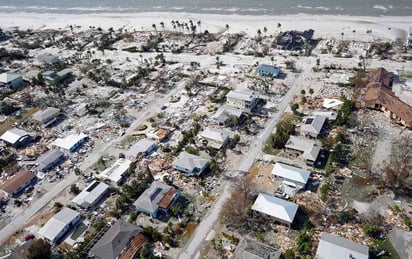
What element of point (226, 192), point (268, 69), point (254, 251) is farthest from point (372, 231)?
point (268, 69)

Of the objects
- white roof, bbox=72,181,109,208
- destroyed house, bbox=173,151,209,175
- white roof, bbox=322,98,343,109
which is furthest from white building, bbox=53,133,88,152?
white roof, bbox=322,98,343,109

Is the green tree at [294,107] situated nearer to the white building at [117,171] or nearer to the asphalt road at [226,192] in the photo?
the asphalt road at [226,192]

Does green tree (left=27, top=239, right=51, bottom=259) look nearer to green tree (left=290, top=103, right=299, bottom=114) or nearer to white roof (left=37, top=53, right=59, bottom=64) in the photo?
green tree (left=290, top=103, right=299, bottom=114)

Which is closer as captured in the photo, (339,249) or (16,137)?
(339,249)

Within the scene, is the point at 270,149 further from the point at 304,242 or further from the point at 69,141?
the point at 69,141

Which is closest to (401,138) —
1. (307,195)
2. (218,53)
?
(307,195)

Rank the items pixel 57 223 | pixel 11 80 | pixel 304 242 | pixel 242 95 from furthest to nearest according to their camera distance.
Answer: pixel 11 80, pixel 242 95, pixel 57 223, pixel 304 242
